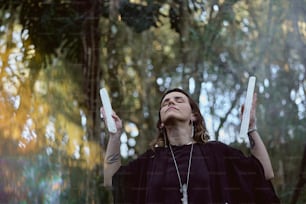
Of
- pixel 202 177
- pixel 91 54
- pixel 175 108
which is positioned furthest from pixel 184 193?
pixel 91 54

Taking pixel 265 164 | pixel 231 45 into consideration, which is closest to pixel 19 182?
pixel 265 164

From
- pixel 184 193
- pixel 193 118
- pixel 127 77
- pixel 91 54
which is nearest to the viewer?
pixel 184 193

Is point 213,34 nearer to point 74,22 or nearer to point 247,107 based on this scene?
point 74,22

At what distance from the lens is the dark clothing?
929mm

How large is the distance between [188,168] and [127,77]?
957mm

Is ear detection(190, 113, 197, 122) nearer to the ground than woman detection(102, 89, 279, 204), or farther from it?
farther from it

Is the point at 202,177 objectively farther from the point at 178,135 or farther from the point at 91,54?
the point at 91,54

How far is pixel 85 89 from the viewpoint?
67.6 inches

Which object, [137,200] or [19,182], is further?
[19,182]

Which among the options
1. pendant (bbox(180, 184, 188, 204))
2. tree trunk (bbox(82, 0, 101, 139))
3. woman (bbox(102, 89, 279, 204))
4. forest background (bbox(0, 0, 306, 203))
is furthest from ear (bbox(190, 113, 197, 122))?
tree trunk (bbox(82, 0, 101, 139))

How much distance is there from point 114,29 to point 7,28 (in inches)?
13.4

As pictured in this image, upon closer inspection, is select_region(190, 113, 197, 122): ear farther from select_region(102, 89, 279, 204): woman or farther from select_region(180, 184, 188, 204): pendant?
select_region(180, 184, 188, 204): pendant

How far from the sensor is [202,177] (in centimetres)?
94

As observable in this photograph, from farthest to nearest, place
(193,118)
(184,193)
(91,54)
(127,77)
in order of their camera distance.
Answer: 1. (127,77)
2. (91,54)
3. (193,118)
4. (184,193)
